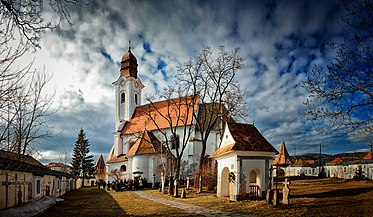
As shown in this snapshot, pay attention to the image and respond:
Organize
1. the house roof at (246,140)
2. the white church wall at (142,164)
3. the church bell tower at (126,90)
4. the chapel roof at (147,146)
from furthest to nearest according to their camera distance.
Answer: the church bell tower at (126,90) → the chapel roof at (147,146) → the white church wall at (142,164) → the house roof at (246,140)

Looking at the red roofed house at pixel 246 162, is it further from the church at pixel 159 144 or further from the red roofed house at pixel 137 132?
the red roofed house at pixel 137 132

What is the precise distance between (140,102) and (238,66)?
25998 millimetres

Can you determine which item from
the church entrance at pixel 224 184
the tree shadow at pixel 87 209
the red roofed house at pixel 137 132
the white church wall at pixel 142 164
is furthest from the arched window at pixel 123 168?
the church entrance at pixel 224 184

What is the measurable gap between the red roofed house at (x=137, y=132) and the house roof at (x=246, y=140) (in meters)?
13.9

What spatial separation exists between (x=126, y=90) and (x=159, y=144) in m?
13.2

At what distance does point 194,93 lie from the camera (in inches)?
1107

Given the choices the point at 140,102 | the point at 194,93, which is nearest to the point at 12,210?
the point at 194,93

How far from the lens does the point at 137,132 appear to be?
1426 inches

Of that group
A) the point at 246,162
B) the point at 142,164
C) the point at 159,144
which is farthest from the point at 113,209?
the point at 159,144

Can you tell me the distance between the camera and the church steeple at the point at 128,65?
45688 millimetres

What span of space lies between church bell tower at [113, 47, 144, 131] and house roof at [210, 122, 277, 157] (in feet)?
97.6

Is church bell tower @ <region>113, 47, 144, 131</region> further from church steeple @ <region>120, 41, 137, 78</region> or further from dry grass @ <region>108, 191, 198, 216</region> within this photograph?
dry grass @ <region>108, 191, 198, 216</region>

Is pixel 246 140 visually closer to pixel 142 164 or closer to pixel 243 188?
pixel 243 188

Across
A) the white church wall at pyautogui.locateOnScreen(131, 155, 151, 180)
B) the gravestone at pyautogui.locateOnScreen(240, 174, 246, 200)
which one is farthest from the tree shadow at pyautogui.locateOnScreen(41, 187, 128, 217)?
the white church wall at pyautogui.locateOnScreen(131, 155, 151, 180)
